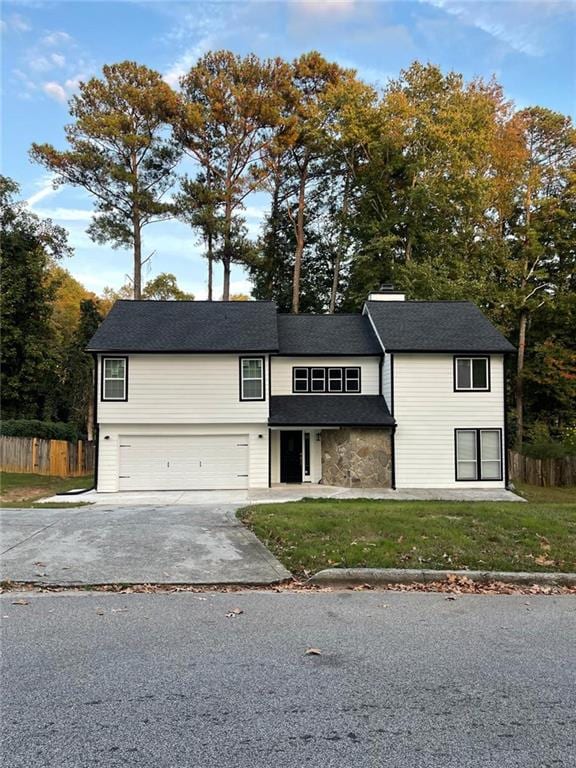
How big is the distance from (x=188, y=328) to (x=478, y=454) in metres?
11.4

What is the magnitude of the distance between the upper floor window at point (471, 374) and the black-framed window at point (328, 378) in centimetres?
357

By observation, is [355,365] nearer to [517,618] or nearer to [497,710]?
[517,618]

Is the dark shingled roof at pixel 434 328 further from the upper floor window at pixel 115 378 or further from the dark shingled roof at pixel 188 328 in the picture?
the upper floor window at pixel 115 378

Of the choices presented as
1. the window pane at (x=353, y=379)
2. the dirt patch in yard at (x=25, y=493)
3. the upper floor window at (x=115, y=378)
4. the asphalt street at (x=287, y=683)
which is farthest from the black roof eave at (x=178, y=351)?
the asphalt street at (x=287, y=683)

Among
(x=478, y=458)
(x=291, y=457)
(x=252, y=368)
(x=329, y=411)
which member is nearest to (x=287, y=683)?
(x=329, y=411)

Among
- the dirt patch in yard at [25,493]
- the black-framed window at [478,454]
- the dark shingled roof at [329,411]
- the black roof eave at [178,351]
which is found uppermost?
the black roof eave at [178,351]

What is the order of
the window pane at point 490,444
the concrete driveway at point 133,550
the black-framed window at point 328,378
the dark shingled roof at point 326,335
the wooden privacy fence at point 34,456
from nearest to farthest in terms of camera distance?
the concrete driveway at point 133,550, the window pane at point 490,444, the dark shingled roof at point 326,335, the black-framed window at point 328,378, the wooden privacy fence at point 34,456

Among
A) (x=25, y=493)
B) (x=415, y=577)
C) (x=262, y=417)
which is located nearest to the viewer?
(x=415, y=577)

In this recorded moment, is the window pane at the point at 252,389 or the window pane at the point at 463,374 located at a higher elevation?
the window pane at the point at 463,374

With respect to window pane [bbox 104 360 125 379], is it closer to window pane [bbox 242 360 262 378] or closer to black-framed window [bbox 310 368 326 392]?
window pane [bbox 242 360 262 378]

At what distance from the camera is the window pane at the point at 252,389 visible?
19.0m

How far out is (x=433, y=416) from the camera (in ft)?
62.3

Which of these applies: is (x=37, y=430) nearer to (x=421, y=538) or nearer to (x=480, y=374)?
(x=480, y=374)

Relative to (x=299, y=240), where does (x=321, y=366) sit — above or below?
below
